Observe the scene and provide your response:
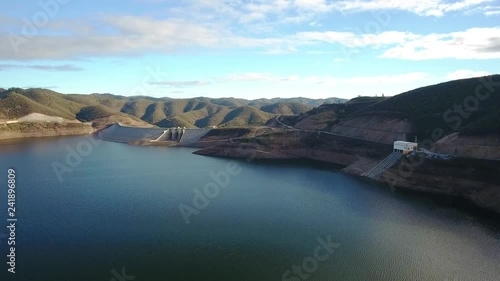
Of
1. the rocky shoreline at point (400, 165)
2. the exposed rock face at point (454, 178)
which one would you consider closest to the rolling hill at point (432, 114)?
the rocky shoreline at point (400, 165)

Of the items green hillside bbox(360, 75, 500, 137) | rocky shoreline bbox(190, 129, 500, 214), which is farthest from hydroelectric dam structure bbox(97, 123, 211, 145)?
green hillside bbox(360, 75, 500, 137)

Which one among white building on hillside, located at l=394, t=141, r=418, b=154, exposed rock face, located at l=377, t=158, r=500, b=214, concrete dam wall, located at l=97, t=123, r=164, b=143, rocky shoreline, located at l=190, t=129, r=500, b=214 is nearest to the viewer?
exposed rock face, located at l=377, t=158, r=500, b=214

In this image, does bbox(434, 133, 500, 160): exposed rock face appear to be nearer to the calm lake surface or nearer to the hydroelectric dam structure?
the calm lake surface

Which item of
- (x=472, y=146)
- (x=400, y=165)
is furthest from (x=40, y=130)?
(x=472, y=146)

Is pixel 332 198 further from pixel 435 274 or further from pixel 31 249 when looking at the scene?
pixel 31 249

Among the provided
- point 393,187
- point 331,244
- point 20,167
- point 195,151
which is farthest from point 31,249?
point 195,151

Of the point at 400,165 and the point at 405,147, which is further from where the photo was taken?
the point at 405,147

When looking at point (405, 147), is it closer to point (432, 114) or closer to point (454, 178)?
point (454, 178)
